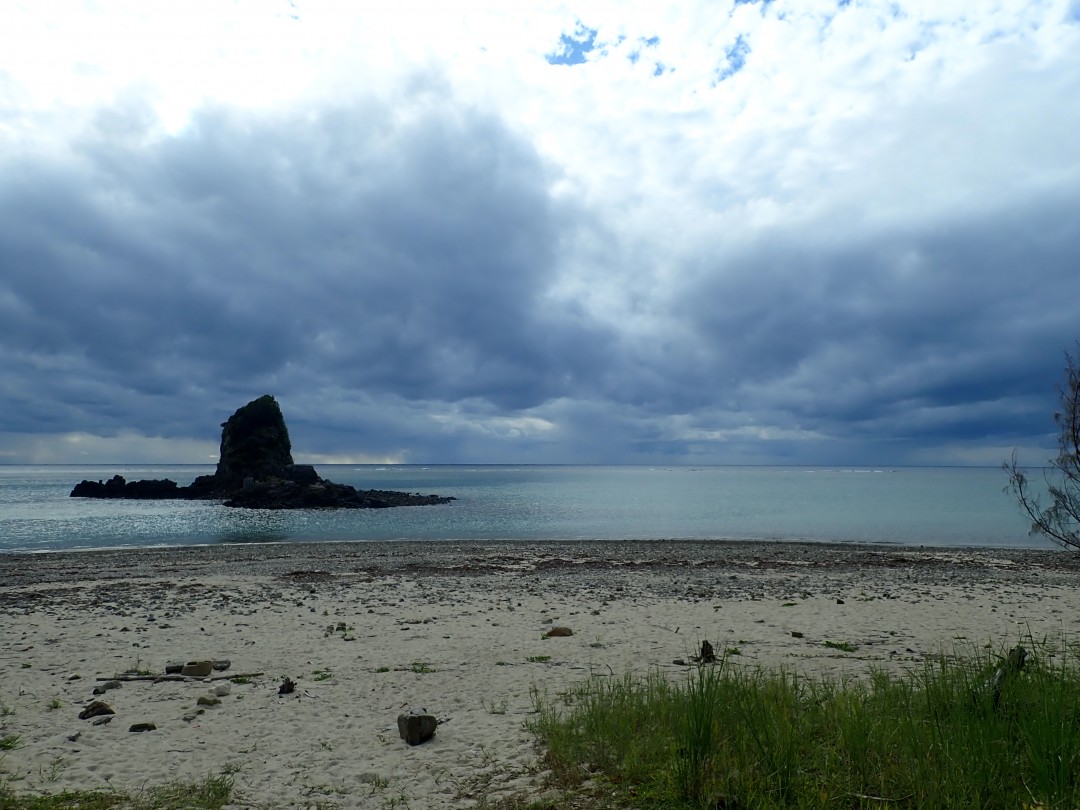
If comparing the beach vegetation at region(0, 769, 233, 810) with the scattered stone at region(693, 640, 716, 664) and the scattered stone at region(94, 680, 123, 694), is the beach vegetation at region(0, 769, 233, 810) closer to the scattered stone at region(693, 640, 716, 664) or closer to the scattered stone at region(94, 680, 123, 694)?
the scattered stone at region(94, 680, 123, 694)

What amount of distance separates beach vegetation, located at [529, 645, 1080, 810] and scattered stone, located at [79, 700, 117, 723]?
6.04 m

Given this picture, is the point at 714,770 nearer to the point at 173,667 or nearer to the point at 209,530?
the point at 173,667

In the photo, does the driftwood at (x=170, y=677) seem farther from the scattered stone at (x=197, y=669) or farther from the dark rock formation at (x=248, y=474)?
the dark rock formation at (x=248, y=474)

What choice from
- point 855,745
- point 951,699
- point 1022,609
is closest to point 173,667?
point 855,745

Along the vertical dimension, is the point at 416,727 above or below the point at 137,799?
above

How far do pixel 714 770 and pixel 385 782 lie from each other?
3389 millimetres

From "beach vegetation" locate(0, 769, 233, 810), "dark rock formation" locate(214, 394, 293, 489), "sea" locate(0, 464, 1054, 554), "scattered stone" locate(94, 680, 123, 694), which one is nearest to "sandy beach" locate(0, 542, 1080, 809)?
"scattered stone" locate(94, 680, 123, 694)

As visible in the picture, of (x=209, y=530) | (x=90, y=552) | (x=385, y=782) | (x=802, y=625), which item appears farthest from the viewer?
(x=209, y=530)

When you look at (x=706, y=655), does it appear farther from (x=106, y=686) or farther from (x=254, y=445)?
(x=254, y=445)

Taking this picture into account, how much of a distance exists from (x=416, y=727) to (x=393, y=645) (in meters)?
5.80

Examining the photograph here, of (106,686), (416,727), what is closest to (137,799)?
(416,727)

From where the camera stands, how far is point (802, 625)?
15359mm

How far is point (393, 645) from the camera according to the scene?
13.9 m

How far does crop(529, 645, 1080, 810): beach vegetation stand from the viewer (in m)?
5.58
